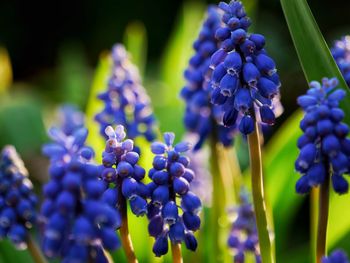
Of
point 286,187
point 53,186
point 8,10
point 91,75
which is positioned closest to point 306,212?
point 286,187

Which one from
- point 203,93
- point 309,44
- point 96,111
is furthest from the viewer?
point 96,111

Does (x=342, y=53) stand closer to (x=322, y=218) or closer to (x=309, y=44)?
(x=309, y=44)

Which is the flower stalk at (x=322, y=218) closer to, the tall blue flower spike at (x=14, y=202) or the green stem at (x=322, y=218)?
the green stem at (x=322, y=218)

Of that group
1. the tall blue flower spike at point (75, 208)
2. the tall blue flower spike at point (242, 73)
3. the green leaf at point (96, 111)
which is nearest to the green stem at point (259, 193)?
the tall blue flower spike at point (242, 73)

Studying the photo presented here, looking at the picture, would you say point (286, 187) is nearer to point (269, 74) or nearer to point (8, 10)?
point (269, 74)

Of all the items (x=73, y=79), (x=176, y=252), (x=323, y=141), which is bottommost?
(x=176, y=252)

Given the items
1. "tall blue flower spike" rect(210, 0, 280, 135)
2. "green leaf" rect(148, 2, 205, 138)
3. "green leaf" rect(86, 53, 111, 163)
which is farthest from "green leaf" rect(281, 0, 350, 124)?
"green leaf" rect(148, 2, 205, 138)

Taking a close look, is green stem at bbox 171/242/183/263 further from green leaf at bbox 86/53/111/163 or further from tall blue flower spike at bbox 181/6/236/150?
green leaf at bbox 86/53/111/163

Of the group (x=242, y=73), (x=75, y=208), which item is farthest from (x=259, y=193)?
(x=75, y=208)
